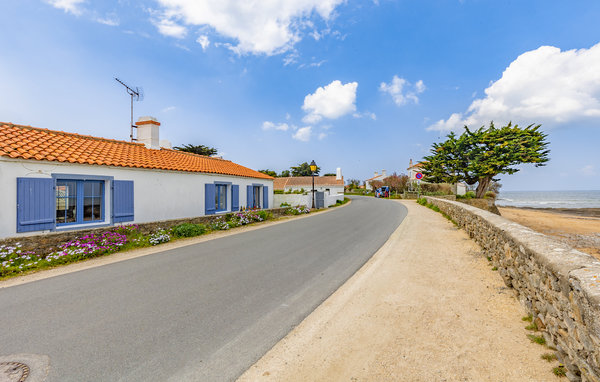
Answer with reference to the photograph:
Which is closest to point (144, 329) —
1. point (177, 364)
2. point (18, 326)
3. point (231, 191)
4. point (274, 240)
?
point (177, 364)

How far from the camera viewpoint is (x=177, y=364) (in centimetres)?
283

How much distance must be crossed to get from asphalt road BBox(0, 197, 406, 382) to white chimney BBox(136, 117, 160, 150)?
9.27 metres

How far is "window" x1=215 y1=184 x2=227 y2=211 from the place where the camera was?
48.7 ft

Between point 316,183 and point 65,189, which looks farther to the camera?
point 316,183

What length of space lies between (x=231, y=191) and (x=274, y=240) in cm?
711

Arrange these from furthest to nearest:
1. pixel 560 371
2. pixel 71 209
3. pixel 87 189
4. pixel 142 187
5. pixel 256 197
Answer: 1. pixel 256 197
2. pixel 142 187
3. pixel 87 189
4. pixel 71 209
5. pixel 560 371

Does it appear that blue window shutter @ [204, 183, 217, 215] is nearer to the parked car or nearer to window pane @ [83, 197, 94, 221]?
window pane @ [83, 197, 94, 221]

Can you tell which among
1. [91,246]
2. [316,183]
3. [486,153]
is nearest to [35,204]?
[91,246]

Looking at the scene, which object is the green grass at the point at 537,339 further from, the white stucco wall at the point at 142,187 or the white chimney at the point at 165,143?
the white chimney at the point at 165,143

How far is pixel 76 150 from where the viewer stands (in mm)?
9477

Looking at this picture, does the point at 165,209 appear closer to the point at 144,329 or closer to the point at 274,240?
the point at 274,240

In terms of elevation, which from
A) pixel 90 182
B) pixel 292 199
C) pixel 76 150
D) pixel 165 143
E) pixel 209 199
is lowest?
pixel 292 199

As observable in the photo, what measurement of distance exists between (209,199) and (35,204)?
689 centimetres

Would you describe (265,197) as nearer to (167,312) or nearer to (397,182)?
(167,312)
